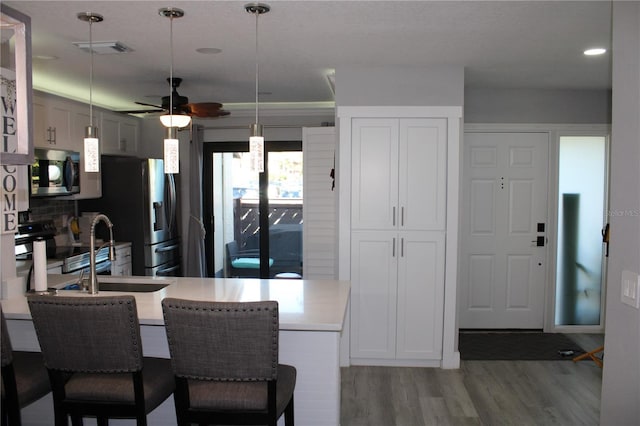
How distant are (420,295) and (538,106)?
7.90 ft

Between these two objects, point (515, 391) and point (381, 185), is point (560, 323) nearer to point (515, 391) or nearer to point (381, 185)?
point (515, 391)

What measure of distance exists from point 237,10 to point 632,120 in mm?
1991

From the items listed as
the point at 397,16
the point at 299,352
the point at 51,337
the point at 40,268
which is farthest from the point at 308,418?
the point at 397,16

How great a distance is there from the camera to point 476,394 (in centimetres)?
383

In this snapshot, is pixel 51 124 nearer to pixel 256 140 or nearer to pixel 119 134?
pixel 119 134

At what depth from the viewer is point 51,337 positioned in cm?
209

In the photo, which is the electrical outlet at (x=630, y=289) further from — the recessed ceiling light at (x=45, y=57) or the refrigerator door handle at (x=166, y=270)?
the refrigerator door handle at (x=166, y=270)

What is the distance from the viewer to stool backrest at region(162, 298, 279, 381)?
1988 millimetres

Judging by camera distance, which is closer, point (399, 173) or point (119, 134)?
point (399, 173)

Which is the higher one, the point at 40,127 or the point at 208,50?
the point at 208,50

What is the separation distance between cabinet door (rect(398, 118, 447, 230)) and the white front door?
1.17 metres

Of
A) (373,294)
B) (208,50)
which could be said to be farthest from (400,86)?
(373,294)

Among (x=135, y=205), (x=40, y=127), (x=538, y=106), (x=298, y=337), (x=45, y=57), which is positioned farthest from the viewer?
(x=135, y=205)

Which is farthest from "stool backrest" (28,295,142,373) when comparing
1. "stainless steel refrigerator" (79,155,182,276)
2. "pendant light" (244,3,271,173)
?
"stainless steel refrigerator" (79,155,182,276)
